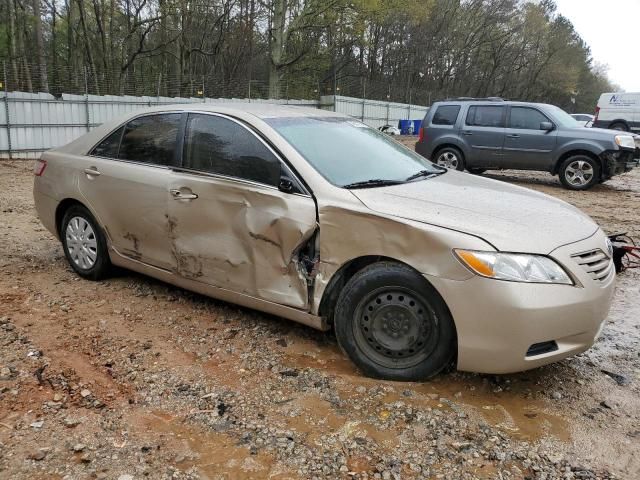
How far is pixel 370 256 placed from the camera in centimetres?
318

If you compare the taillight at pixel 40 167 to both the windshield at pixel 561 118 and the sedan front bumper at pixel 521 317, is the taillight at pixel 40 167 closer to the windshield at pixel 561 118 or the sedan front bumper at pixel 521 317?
the sedan front bumper at pixel 521 317

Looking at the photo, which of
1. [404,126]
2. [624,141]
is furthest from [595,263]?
[404,126]

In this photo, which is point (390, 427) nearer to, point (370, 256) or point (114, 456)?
point (370, 256)

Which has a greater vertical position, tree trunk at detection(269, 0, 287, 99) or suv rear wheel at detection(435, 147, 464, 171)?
tree trunk at detection(269, 0, 287, 99)

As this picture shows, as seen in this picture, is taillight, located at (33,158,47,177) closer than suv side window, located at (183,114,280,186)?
No

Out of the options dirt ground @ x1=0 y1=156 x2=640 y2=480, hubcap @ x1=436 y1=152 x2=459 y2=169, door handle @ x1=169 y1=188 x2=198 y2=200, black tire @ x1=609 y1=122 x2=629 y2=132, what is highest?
black tire @ x1=609 y1=122 x2=629 y2=132

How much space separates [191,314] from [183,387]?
1121 mm

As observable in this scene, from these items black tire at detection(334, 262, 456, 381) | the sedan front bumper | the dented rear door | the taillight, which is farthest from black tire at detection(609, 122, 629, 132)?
black tire at detection(334, 262, 456, 381)

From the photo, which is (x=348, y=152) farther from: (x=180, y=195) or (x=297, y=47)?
(x=297, y=47)

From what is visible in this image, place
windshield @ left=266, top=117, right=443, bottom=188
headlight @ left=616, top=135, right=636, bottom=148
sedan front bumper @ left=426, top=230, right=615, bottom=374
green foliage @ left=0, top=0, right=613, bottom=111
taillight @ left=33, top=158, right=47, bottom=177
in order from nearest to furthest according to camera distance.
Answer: sedan front bumper @ left=426, top=230, right=615, bottom=374 < windshield @ left=266, top=117, right=443, bottom=188 < taillight @ left=33, top=158, right=47, bottom=177 < headlight @ left=616, top=135, right=636, bottom=148 < green foliage @ left=0, top=0, right=613, bottom=111

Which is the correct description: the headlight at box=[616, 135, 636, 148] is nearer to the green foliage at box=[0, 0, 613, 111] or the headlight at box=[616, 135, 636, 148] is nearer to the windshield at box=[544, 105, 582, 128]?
the windshield at box=[544, 105, 582, 128]

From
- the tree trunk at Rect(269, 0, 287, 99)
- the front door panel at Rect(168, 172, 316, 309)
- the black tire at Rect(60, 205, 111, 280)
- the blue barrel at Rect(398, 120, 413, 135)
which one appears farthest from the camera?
the blue barrel at Rect(398, 120, 413, 135)

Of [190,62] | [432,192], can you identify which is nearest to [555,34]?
[190,62]

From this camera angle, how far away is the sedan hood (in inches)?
114
